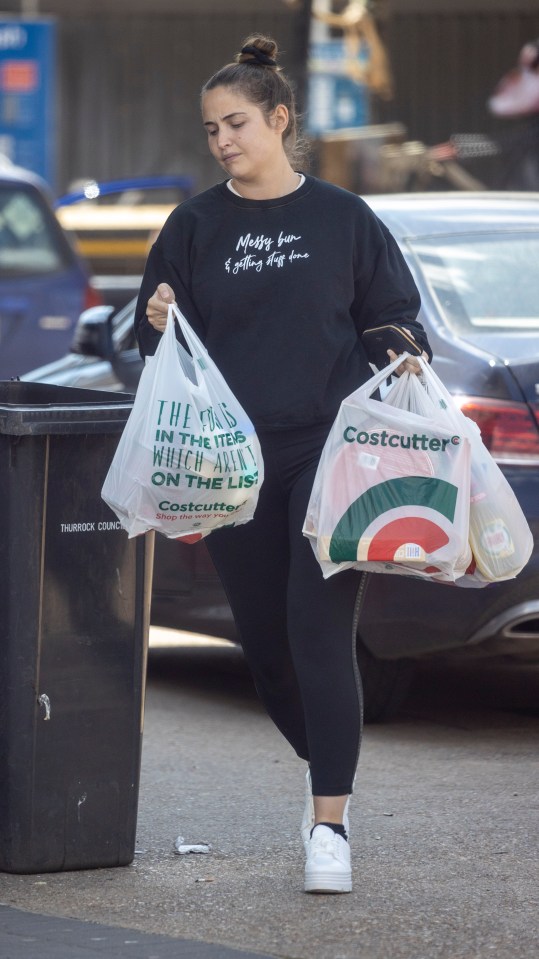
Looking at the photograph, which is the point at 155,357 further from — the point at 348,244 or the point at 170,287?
the point at 348,244

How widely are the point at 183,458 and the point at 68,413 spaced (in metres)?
0.34

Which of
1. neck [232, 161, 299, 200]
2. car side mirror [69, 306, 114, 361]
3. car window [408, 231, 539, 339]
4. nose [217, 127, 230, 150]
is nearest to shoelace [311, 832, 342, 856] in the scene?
neck [232, 161, 299, 200]

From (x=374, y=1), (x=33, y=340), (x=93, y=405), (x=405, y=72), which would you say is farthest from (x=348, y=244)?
(x=405, y=72)

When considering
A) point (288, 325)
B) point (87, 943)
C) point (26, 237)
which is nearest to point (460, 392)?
point (288, 325)

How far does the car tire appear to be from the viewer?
5480mm

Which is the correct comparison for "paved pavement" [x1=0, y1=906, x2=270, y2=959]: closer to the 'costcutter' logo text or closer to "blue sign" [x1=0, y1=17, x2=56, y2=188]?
the 'costcutter' logo text

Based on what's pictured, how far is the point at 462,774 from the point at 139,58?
1974 centimetres

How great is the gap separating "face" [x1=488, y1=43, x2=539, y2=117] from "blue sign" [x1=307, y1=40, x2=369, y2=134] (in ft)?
20.6

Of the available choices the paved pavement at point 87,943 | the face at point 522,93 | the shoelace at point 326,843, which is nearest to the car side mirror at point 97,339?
the shoelace at point 326,843

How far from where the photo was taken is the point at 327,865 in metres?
3.78

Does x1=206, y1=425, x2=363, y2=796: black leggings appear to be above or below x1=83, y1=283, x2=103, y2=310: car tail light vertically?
above

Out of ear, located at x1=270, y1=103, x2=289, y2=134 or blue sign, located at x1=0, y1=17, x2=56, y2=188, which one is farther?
blue sign, located at x1=0, y1=17, x2=56, y2=188

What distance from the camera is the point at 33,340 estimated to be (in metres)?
10.0

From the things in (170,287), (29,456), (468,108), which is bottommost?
(468,108)
